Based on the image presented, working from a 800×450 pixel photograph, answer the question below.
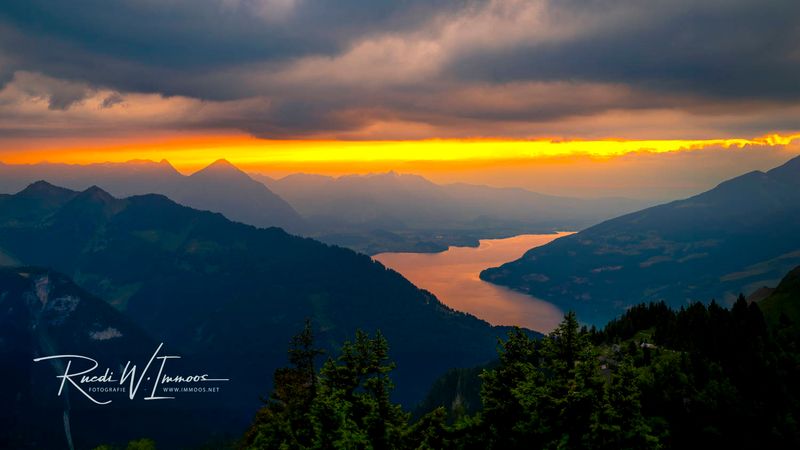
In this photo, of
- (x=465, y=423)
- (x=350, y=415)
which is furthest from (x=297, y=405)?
(x=465, y=423)

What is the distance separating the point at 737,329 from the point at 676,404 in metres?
23.5

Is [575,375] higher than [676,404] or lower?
higher

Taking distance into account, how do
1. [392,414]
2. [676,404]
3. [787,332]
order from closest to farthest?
[392,414] → [676,404] → [787,332]

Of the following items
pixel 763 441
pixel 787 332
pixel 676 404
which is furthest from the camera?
pixel 787 332

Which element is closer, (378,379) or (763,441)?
(378,379)

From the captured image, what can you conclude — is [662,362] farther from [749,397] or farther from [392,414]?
[392,414]

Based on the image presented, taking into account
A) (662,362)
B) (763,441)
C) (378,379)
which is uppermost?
(378,379)

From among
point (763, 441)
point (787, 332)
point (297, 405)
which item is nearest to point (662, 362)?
point (763, 441)

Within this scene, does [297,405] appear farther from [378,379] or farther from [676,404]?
[676,404]

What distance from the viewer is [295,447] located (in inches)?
1870

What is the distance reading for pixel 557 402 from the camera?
46719 mm

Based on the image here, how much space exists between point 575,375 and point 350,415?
20.2 metres

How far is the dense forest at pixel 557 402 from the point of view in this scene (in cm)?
4694

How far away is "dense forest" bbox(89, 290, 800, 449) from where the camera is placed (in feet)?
154
